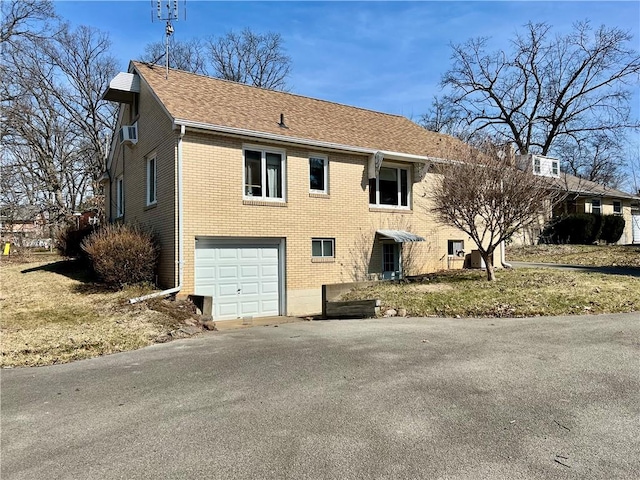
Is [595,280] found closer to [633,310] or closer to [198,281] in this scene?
[633,310]

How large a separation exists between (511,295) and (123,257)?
1018 centimetres

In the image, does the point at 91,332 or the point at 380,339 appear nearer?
the point at 380,339

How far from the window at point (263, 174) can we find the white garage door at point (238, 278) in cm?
158

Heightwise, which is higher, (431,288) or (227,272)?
(227,272)

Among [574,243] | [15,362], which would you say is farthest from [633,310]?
[574,243]

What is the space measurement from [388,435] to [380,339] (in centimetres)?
390

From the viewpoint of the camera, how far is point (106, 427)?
430 centimetres

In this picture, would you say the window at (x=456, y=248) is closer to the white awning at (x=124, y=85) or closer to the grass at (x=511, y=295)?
the grass at (x=511, y=295)

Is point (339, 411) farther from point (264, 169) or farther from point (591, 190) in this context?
point (591, 190)

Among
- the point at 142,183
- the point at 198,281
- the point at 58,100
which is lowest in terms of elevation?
the point at 198,281

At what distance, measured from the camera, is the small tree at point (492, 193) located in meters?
12.7

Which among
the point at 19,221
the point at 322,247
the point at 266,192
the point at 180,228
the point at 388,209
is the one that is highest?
the point at 19,221

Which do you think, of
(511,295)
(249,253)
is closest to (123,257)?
(249,253)

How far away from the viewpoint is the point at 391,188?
645 inches
